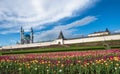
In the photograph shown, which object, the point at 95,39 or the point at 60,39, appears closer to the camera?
the point at 95,39

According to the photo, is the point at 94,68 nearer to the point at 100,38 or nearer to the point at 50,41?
the point at 100,38

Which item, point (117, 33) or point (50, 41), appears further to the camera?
point (50, 41)

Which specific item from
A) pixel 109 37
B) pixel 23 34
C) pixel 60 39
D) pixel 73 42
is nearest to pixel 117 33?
pixel 109 37

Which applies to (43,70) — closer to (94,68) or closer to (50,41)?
(94,68)

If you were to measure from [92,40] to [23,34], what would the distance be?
49278 mm

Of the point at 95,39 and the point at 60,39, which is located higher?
the point at 60,39

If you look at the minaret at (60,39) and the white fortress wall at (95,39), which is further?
the minaret at (60,39)

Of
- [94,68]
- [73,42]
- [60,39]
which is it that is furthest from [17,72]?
[60,39]

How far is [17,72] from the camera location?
318 inches

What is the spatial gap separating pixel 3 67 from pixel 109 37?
193 ft

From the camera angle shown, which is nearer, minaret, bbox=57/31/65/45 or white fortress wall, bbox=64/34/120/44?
white fortress wall, bbox=64/34/120/44

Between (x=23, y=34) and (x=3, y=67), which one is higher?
(x=23, y=34)

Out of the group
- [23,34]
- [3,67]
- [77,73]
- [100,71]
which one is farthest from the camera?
[23,34]

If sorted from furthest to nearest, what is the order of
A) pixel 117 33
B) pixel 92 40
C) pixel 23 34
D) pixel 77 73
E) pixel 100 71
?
pixel 23 34 < pixel 92 40 < pixel 117 33 < pixel 77 73 < pixel 100 71
